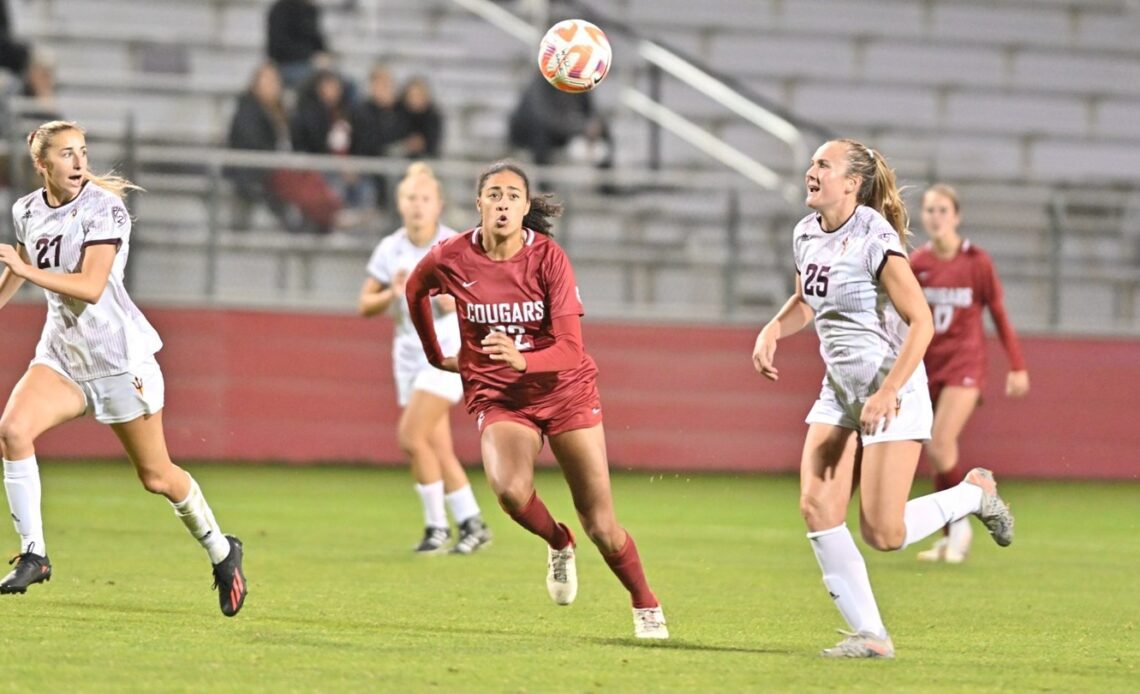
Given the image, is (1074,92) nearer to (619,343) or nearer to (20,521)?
(619,343)

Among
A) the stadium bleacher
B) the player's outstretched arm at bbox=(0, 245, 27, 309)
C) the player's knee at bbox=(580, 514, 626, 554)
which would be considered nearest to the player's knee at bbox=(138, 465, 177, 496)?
the player's outstretched arm at bbox=(0, 245, 27, 309)

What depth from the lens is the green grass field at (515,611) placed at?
6.66m

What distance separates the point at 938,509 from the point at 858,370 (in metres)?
0.72

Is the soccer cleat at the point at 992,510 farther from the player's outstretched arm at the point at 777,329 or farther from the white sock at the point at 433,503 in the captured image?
the white sock at the point at 433,503

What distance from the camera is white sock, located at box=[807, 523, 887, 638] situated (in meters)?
7.11

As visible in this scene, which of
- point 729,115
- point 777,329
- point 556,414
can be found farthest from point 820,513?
point 729,115

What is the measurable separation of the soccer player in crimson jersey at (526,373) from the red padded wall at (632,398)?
982 centimetres

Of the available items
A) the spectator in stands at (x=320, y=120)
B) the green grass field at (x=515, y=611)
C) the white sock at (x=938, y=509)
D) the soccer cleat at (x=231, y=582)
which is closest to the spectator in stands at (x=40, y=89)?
the spectator in stands at (x=320, y=120)

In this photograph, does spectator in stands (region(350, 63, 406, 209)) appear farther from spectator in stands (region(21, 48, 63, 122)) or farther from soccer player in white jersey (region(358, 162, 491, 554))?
soccer player in white jersey (region(358, 162, 491, 554))

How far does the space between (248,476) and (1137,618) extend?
377 inches

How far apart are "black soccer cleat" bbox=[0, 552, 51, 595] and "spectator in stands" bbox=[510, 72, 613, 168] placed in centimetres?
1106

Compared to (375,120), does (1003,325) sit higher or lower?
lower

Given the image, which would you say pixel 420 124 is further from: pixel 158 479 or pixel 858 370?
pixel 858 370

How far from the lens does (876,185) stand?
7.39 m
